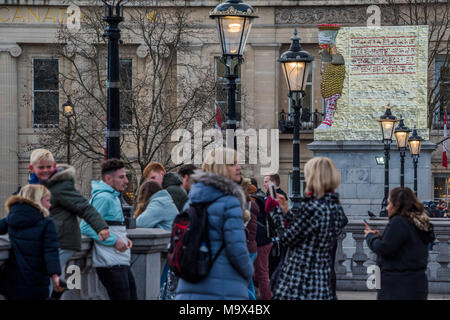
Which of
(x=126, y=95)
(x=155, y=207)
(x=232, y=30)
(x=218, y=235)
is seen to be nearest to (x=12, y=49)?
(x=126, y=95)

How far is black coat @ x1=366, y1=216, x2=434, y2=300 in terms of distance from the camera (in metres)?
8.53

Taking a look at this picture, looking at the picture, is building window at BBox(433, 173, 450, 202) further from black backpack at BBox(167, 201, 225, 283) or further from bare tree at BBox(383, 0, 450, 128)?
black backpack at BBox(167, 201, 225, 283)

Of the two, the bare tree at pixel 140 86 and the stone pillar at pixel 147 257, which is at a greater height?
the bare tree at pixel 140 86

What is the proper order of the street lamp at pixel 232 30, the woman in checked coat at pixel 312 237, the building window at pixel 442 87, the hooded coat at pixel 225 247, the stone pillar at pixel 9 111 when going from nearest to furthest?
the hooded coat at pixel 225 247 → the woman in checked coat at pixel 312 237 → the street lamp at pixel 232 30 → the building window at pixel 442 87 → the stone pillar at pixel 9 111

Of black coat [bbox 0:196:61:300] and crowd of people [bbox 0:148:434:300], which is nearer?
crowd of people [bbox 0:148:434:300]

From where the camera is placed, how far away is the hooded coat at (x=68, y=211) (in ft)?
29.2

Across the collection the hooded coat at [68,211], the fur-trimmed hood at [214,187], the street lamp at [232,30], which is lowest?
the hooded coat at [68,211]

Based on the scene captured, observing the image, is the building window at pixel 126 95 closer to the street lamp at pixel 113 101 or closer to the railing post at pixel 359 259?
the railing post at pixel 359 259

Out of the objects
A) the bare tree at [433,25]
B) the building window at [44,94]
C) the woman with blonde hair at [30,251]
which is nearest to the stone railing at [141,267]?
the woman with blonde hair at [30,251]

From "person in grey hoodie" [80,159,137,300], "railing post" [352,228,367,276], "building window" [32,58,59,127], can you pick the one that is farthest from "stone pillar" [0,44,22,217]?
"person in grey hoodie" [80,159,137,300]

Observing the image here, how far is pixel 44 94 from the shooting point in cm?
4416

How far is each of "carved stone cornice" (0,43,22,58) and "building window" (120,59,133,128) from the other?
4.66 meters

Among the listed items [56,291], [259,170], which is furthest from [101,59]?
[56,291]

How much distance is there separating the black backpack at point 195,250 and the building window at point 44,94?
36.1 meters
